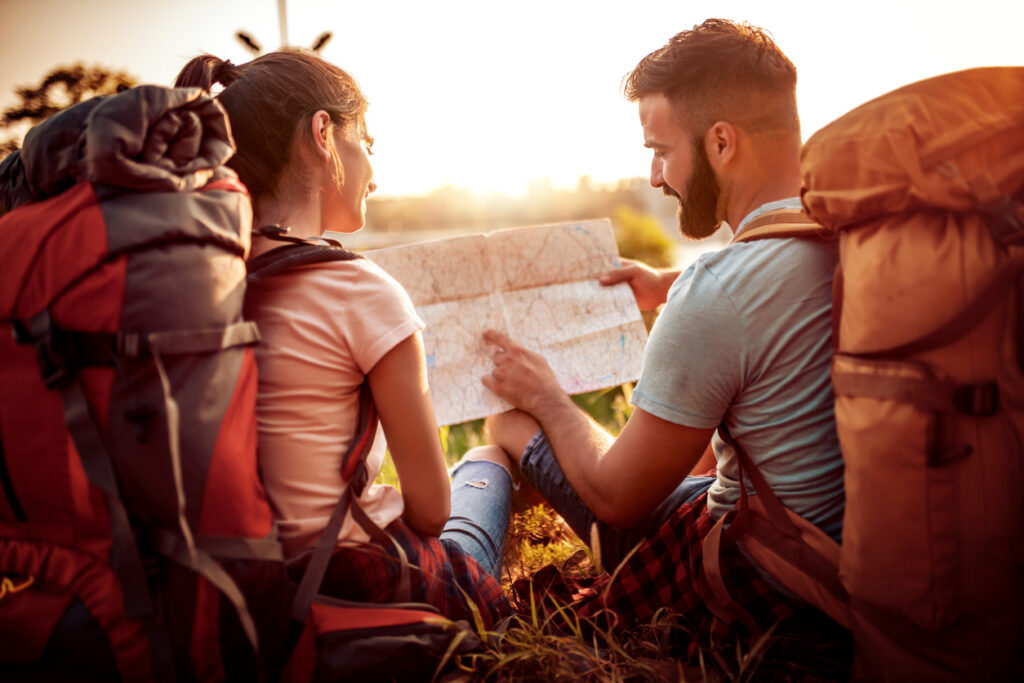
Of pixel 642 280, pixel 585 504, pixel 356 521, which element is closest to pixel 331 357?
pixel 356 521

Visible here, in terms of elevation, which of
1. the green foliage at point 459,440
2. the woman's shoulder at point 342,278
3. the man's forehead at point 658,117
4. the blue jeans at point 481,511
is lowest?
the green foliage at point 459,440

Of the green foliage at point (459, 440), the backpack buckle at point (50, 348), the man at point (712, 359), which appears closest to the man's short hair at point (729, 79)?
the man at point (712, 359)

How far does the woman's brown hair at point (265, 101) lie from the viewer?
162 cm

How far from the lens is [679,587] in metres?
1.82

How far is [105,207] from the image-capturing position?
113 centimetres

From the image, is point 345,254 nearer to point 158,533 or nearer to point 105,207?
point 105,207

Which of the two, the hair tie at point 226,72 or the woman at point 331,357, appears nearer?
the woman at point 331,357

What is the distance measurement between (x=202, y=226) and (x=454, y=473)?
1.43m

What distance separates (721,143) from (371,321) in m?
1.16

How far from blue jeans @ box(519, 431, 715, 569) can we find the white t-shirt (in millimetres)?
793

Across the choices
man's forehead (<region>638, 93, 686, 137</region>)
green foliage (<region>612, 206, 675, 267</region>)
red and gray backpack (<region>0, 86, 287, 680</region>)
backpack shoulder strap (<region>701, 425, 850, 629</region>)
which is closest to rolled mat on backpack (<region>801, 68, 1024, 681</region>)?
backpack shoulder strap (<region>701, 425, 850, 629</region>)

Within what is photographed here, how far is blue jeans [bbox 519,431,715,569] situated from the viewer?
6.59 ft

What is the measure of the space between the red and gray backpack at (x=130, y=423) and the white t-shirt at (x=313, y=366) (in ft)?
0.52

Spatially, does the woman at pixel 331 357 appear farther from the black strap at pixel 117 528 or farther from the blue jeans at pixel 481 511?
the black strap at pixel 117 528
